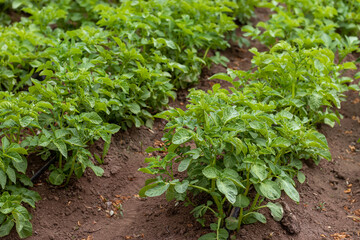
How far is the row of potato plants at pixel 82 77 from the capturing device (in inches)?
143

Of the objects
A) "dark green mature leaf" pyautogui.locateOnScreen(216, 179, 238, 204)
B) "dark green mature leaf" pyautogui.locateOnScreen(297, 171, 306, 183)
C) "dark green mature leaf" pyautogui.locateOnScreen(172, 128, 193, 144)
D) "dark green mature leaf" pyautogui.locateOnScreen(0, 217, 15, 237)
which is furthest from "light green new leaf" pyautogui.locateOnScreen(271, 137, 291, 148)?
"dark green mature leaf" pyautogui.locateOnScreen(0, 217, 15, 237)

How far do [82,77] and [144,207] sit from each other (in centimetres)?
118

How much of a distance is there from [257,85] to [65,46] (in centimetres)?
179

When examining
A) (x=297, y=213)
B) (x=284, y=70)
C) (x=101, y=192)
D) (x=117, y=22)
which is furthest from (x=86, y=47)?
(x=297, y=213)

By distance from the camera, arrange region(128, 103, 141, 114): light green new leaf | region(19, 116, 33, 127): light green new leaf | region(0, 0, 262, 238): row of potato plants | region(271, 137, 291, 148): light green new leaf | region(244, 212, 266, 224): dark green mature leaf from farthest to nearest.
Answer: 1. region(128, 103, 141, 114): light green new leaf
2. region(0, 0, 262, 238): row of potato plants
3. region(19, 116, 33, 127): light green new leaf
4. region(244, 212, 266, 224): dark green mature leaf
5. region(271, 137, 291, 148): light green new leaf

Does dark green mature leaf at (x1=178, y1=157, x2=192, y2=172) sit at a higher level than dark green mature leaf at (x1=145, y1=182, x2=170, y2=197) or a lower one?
higher

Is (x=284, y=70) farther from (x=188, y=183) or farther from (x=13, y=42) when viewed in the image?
(x=13, y=42)

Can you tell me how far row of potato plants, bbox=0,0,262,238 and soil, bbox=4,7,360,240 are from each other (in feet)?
0.56

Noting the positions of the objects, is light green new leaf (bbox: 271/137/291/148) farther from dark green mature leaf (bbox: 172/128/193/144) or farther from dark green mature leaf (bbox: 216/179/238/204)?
dark green mature leaf (bbox: 172/128/193/144)

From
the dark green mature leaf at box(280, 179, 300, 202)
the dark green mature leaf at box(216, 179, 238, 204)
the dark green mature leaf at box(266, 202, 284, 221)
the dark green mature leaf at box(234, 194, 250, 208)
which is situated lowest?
the dark green mature leaf at box(266, 202, 284, 221)

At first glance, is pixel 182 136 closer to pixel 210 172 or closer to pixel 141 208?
pixel 210 172

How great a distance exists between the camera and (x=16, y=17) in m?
6.79

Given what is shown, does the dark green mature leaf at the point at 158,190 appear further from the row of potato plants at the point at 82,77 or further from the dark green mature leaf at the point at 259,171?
the row of potato plants at the point at 82,77

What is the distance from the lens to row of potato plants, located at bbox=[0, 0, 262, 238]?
12.0 ft
